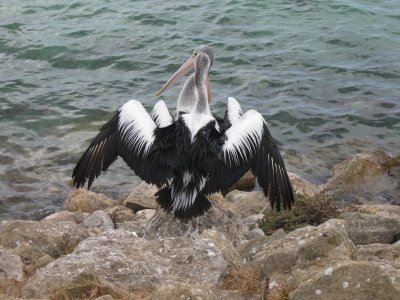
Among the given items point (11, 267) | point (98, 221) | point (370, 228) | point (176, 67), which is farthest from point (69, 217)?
point (176, 67)

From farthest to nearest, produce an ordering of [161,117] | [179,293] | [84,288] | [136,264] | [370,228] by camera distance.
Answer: [370,228] < [161,117] < [136,264] < [84,288] < [179,293]

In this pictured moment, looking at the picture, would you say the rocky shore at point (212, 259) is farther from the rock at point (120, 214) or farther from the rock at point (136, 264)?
the rock at point (120, 214)

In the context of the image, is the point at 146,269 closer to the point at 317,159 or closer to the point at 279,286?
the point at 279,286

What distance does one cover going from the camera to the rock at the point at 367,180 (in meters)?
9.04

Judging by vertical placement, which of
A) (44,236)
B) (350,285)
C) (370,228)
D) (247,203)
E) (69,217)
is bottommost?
(247,203)

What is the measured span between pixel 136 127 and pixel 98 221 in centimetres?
187

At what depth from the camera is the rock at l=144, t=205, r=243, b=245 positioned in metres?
6.07

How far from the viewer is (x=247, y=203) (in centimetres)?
840

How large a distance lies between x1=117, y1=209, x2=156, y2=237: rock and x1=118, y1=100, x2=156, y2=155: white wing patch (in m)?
0.99

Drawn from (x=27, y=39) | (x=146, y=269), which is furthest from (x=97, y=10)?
(x=146, y=269)

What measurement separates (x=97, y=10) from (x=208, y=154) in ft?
36.6

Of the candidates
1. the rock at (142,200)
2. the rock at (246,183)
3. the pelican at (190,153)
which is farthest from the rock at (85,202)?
the pelican at (190,153)

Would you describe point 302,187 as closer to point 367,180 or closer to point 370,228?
point 367,180

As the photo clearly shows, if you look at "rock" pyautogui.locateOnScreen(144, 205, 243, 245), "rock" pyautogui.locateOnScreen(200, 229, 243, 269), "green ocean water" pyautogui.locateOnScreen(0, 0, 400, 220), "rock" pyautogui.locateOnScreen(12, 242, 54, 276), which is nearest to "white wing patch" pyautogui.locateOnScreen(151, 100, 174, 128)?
"rock" pyautogui.locateOnScreen(144, 205, 243, 245)
